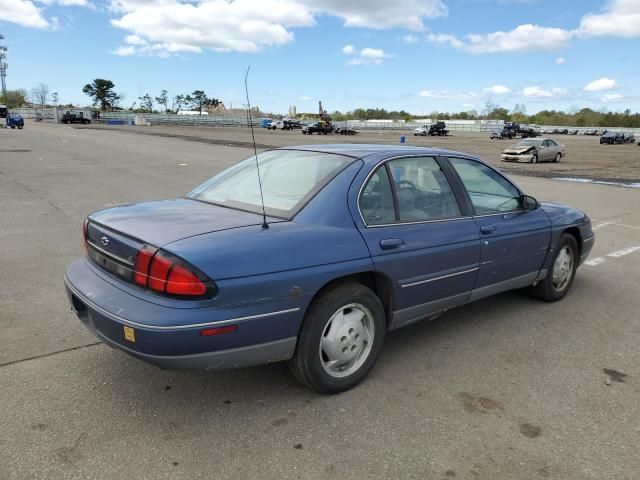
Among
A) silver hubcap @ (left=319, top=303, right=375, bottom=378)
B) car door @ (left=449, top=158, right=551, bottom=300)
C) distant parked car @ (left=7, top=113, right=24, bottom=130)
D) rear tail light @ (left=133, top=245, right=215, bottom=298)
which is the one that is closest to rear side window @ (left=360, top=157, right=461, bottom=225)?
car door @ (left=449, top=158, right=551, bottom=300)

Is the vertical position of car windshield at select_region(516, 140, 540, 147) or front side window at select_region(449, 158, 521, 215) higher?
front side window at select_region(449, 158, 521, 215)

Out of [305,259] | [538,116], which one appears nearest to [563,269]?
[305,259]

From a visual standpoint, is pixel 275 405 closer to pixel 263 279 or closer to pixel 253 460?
pixel 253 460

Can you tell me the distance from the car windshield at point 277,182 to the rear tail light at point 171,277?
2.48 ft

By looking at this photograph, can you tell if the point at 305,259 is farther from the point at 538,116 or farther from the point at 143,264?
the point at 538,116

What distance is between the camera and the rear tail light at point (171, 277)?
8.76ft

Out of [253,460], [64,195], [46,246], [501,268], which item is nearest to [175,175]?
[64,195]

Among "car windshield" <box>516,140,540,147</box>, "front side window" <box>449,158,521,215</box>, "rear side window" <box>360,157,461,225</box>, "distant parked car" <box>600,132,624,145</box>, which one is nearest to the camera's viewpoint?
"rear side window" <box>360,157,461,225</box>

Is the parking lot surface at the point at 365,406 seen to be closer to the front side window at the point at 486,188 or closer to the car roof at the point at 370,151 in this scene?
the front side window at the point at 486,188

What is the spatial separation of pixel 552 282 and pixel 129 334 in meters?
3.83

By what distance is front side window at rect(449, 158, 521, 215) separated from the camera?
416cm

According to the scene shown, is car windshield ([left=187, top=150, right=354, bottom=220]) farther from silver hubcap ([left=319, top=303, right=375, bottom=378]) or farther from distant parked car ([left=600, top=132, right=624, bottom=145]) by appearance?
distant parked car ([left=600, top=132, right=624, bottom=145])

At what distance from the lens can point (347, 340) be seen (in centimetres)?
324

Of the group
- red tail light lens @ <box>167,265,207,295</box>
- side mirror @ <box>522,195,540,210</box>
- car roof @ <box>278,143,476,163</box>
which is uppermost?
car roof @ <box>278,143,476,163</box>
